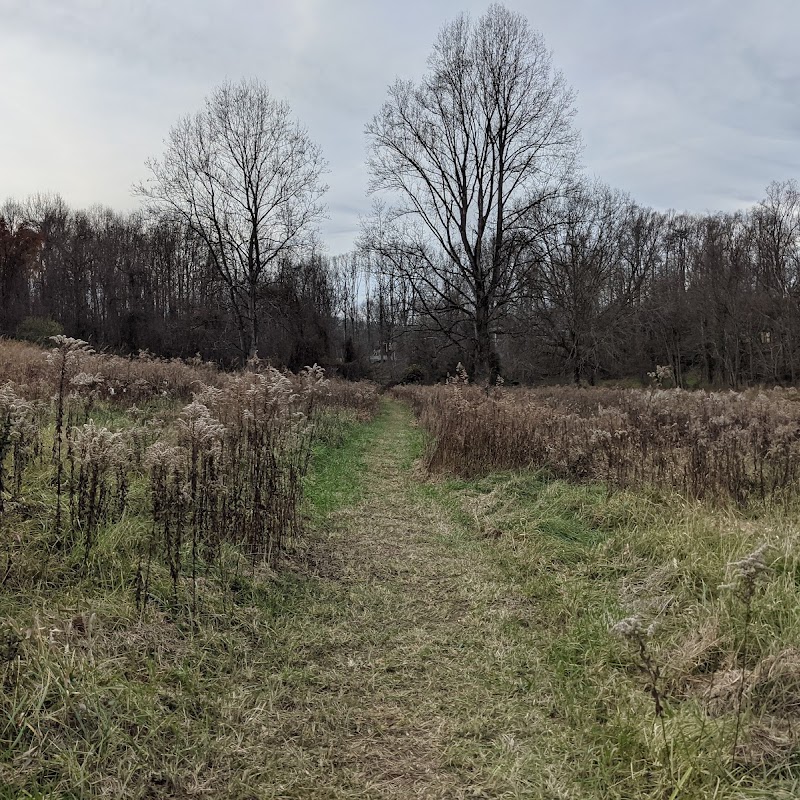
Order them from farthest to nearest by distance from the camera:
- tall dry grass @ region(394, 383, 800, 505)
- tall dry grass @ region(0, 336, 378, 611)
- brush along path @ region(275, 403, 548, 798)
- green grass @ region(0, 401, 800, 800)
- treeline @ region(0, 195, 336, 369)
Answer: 1. treeline @ region(0, 195, 336, 369)
2. tall dry grass @ region(394, 383, 800, 505)
3. tall dry grass @ region(0, 336, 378, 611)
4. brush along path @ region(275, 403, 548, 798)
5. green grass @ region(0, 401, 800, 800)

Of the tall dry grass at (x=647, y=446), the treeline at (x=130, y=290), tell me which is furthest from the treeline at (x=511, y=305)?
the tall dry grass at (x=647, y=446)

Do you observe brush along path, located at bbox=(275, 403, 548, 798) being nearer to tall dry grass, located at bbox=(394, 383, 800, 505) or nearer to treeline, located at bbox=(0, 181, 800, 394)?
tall dry grass, located at bbox=(394, 383, 800, 505)

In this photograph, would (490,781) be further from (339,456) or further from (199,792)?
(339,456)

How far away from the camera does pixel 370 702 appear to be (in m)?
2.65

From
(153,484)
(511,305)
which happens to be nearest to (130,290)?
(511,305)

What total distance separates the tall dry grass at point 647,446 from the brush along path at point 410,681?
7.36ft

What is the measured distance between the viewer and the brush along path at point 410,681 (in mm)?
2182

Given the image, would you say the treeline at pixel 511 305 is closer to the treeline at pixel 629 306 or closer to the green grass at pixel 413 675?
the treeline at pixel 629 306

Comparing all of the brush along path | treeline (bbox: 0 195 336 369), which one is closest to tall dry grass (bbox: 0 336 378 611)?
the brush along path

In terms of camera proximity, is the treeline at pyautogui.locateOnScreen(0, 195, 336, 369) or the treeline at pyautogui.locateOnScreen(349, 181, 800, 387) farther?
the treeline at pyautogui.locateOnScreen(0, 195, 336, 369)

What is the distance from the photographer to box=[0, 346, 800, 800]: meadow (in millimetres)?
2094

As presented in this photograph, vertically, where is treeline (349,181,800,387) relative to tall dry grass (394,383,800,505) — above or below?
above

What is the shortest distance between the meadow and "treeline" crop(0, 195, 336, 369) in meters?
27.2

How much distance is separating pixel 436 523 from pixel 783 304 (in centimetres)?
3405
